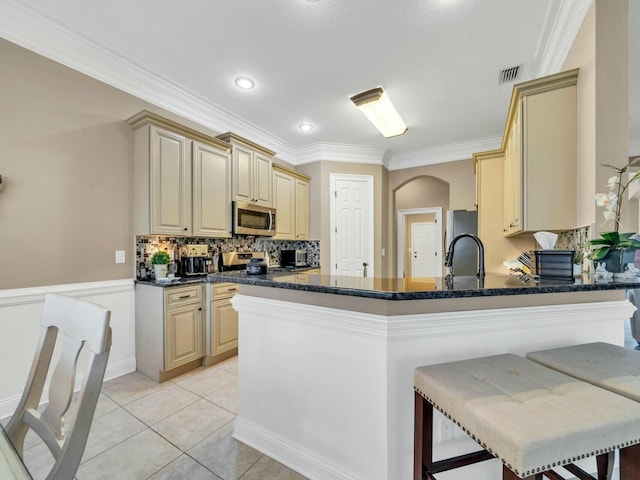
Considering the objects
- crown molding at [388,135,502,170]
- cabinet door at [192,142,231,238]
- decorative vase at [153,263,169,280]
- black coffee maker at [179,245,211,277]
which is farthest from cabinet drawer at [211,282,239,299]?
crown molding at [388,135,502,170]

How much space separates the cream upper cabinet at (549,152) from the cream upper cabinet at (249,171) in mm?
2827

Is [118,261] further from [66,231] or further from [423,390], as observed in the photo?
[423,390]

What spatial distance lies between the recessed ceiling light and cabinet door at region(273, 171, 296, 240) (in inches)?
53.3

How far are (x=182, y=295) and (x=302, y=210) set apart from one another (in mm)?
2438

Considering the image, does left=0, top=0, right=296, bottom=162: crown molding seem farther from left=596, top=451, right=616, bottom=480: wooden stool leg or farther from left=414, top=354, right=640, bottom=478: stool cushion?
left=596, top=451, right=616, bottom=480: wooden stool leg

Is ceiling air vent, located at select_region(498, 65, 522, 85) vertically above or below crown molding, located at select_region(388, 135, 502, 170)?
above

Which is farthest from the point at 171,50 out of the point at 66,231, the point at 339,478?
the point at 339,478

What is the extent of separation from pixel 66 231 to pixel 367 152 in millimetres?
4002

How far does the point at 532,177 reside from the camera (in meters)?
1.95

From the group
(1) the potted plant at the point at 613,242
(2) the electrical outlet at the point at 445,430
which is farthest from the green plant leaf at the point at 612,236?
(2) the electrical outlet at the point at 445,430

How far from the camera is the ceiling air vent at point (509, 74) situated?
8.64ft

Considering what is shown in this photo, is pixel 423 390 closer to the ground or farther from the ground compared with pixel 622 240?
closer to the ground

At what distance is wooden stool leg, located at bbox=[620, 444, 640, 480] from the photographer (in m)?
0.86

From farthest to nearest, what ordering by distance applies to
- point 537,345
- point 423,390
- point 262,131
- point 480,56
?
point 262,131, point 480,56, point 537,345, point 423,390
